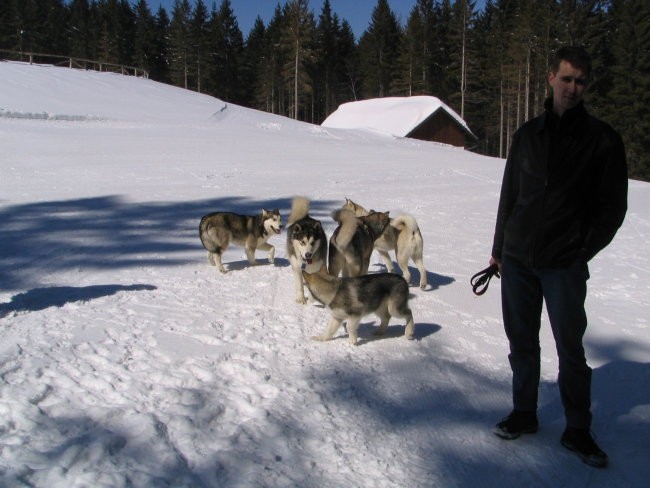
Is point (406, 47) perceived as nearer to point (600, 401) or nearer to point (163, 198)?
point (163, 198)

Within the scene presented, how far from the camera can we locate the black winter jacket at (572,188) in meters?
2.88

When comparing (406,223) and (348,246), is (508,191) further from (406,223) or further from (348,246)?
(406,223)

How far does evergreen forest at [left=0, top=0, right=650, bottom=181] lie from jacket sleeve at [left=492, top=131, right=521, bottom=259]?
37.5 m

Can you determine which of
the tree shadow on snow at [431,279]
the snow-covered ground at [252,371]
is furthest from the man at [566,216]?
the tree shadow on snow at [431,279]

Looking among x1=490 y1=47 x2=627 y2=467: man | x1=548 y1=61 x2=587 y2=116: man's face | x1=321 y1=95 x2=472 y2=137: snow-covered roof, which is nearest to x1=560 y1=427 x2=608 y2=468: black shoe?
x1=490 y1=47 x2=627 y2=467: man

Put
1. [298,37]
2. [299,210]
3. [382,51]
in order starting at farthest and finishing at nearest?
1. [382,51]
2. [298,37]
3. [299,210]

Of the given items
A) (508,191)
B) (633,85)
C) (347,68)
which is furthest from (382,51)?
(508,191)

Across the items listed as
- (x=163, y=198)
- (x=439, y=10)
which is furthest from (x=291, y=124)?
(x=439, y=10)

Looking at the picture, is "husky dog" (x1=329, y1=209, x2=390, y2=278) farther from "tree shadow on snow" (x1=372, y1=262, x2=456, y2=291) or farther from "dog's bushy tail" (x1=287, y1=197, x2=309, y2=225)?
"tree shadow on snow" (x1=372, y1=262, x2=456, y2=291)

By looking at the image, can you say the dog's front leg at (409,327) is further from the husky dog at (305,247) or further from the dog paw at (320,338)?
the husky dog at (305,247)

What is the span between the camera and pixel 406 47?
176 ft

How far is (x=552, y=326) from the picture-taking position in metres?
3.11

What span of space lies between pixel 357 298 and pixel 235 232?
3.25m

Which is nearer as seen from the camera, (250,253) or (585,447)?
(585,447)
